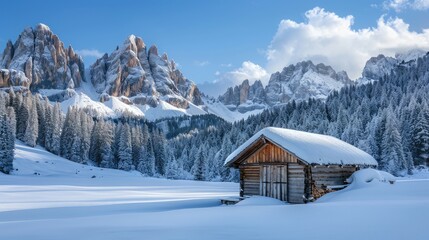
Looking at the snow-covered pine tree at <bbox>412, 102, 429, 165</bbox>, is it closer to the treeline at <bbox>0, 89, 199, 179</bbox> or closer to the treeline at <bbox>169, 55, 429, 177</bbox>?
the treeline at <bbox>169, 55, 429, 177</bbox>

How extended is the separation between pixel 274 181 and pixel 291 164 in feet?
5.00

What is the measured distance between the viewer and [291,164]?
20.4 m

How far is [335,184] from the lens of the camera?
21922mm

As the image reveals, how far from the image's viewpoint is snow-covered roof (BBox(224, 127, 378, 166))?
62.6 ft

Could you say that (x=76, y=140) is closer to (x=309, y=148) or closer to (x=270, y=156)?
(x=270, y=156)

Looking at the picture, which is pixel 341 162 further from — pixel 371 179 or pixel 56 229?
pixel 56 229

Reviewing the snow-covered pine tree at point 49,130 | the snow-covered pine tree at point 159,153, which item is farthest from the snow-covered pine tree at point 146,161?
the snow-covered pine tree at point 49,130

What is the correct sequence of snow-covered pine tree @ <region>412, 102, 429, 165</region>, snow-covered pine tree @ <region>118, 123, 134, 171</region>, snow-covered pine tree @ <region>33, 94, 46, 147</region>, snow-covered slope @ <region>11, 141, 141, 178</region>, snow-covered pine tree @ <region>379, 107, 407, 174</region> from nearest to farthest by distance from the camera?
snow-covered pine tree @ <region>379, 107, 407, 174</region> < snow-covered pine tree @ <region>412, 102, 429, 165</region> < snow-covered slope @ <region>11, 141, 141, 178</region> < snow-covered pine tree @ <region>118, 123, 134, 171</region> < snow-covered pine tree @ <region>33, 94, 46, 147</region>

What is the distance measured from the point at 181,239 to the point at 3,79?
8121 inches

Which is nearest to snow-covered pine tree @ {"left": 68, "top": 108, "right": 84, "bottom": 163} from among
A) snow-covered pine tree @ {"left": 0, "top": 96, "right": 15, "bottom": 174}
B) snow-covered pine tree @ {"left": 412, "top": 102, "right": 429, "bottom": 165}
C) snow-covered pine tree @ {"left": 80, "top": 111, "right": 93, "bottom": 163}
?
snow-covered pine tree @ {"left": 80, "top": 111, "right": 93, "bottom": 163}

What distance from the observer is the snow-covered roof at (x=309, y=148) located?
19.1m

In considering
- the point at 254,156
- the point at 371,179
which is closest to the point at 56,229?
the point at 254,156

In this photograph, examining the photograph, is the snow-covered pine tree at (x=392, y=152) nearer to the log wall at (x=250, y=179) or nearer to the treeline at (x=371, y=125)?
the treeline at (x=371, y=125)

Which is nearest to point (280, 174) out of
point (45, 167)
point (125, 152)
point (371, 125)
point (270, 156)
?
point (270, 156)
